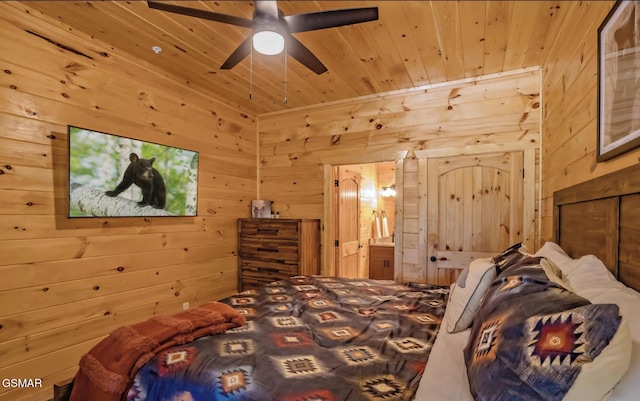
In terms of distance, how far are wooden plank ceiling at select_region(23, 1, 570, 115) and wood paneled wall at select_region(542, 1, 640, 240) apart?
8.0 inches

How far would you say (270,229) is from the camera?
3697 mm

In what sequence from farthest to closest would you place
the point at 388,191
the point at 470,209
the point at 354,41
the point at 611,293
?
1. the point at 388,191
2. the point at 470,209
3. the point at 354,41
4. the point at 611,293

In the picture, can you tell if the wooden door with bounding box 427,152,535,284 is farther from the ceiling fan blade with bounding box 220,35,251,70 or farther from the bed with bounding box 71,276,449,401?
the ceiling fan blade with bounding box 220,35,251,70

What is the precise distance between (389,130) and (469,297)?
2.47 meters

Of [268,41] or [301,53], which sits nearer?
[268,41]

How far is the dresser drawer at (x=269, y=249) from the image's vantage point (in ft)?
11.6

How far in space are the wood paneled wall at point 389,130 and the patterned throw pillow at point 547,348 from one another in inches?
97.6

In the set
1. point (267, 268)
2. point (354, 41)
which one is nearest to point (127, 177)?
point (267, 268)

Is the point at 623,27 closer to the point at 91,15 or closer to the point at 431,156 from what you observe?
the point at 431,156

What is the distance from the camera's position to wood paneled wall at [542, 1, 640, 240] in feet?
5.11

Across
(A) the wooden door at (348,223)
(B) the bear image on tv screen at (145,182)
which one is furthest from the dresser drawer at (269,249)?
(B) the bear image on tv screen at (145,182)

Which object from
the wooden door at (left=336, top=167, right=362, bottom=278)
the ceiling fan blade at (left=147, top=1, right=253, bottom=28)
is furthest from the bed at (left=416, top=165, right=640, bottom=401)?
the wooden door at (left=336, top=167, right=362, bottom=278)

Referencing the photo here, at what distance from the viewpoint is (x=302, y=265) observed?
3.51 m

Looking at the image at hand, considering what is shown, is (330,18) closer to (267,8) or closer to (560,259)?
(267,8)
